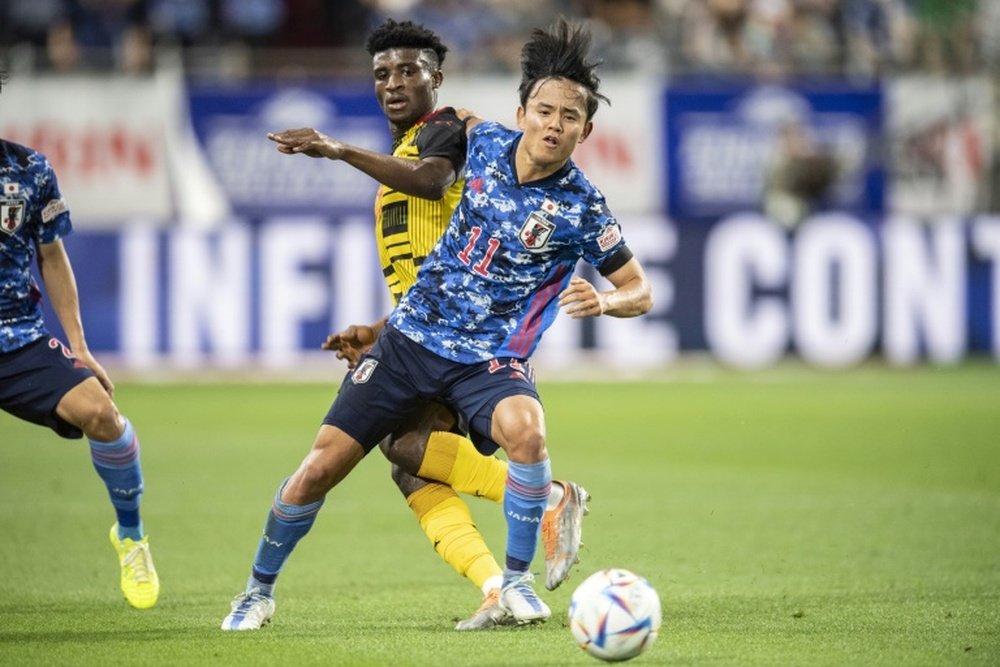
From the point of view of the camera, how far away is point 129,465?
7.17m

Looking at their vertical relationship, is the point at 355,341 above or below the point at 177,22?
below

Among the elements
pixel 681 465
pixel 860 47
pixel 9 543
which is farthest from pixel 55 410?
pixel 860 47

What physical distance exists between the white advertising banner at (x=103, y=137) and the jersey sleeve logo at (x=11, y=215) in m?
12.3

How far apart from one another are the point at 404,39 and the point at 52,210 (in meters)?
1.70

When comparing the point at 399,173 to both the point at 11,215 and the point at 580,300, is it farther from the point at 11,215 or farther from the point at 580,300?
the point at 11,215

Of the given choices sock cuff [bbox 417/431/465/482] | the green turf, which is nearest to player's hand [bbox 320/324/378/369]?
sock cuff [bbox 417/431/465/482]

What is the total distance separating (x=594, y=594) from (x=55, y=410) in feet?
8.56

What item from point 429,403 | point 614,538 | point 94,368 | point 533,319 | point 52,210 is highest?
point 52,210

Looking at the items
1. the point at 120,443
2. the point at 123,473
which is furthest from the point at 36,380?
the point at 123,473

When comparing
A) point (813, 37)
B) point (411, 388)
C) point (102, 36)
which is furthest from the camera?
point (813, 37)

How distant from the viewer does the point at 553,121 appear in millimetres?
6215

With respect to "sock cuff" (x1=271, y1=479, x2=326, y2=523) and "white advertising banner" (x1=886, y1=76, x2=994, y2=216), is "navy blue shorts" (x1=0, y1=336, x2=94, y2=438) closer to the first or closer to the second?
"sock cuff" (x1=271, y1=479, x2=326, y2=523)

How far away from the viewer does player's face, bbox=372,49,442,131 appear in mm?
6770

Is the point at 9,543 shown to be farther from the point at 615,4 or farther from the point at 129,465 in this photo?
the point at 615,4
